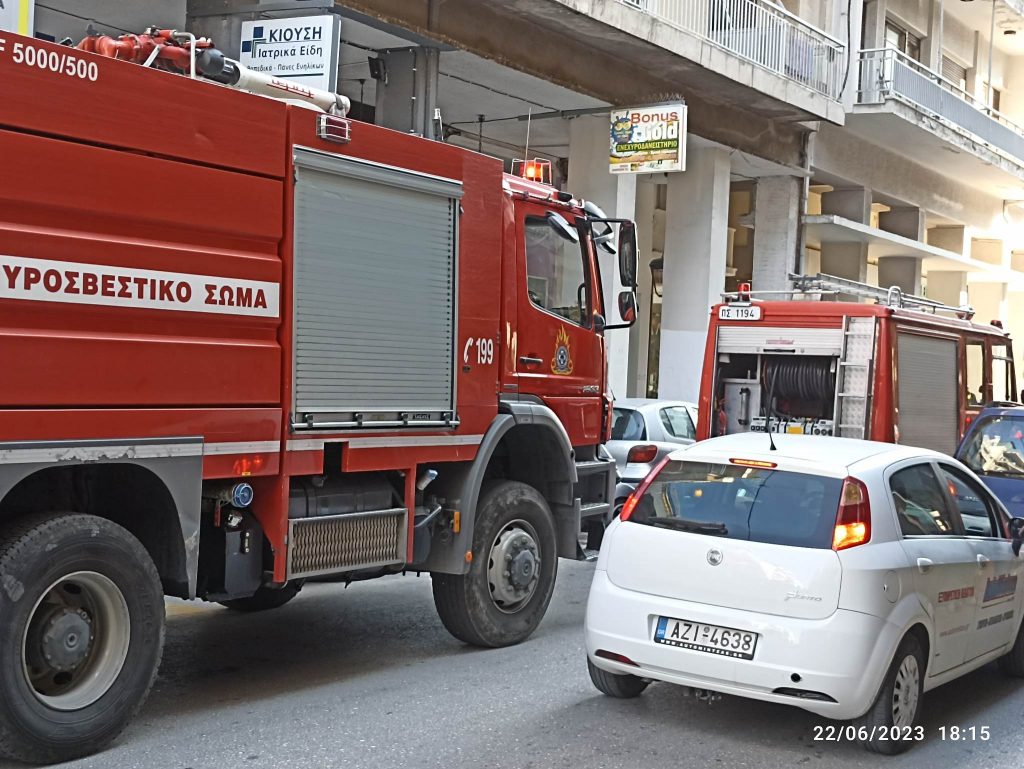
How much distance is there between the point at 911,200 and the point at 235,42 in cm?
1908

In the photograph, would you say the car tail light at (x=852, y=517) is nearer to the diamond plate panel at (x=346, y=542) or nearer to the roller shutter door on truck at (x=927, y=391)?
the diamond plate panel at (x=346, y=542)

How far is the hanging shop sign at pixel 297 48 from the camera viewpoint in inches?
426

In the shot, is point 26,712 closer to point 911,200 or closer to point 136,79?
point 136,79

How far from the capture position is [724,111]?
20.1 metres

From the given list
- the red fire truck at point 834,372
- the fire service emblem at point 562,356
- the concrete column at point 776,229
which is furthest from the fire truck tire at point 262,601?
the concrete column at point 776,229

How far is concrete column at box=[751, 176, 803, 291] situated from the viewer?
22547 mm

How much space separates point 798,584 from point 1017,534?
2222 mm

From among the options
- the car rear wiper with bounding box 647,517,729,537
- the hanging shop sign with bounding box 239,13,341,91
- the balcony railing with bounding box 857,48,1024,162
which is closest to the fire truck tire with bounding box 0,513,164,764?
the car rear wiper with bounding box 647,517,729,537

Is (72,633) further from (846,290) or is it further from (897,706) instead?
(846,290)

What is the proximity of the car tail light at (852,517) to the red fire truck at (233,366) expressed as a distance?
7.93 feet

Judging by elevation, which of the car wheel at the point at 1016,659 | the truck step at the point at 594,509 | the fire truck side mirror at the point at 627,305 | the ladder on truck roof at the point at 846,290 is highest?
the ladder on truck roof at the point at 846,290

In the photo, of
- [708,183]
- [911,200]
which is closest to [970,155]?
[911,200]

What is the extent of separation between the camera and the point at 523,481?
8438mm

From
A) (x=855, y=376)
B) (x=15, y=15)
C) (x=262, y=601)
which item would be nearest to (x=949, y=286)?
(x=855, y=376)
